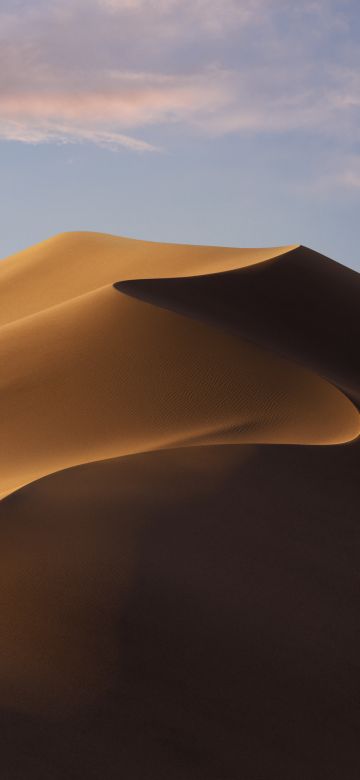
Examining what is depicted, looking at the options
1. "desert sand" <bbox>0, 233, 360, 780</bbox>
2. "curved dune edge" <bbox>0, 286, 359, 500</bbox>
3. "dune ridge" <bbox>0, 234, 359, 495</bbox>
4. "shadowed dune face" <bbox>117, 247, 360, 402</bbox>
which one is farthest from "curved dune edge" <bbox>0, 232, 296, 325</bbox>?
"desert sand" <bbox>0, 233, 360, 780</bbox>

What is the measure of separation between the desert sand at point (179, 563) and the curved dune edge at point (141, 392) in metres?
0.05

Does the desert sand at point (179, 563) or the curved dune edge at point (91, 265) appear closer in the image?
the desert sand at point (179, 563)

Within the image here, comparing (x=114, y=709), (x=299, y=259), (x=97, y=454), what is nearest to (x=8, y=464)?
(x=97, y=454)

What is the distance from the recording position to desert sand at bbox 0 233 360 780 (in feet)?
18.3

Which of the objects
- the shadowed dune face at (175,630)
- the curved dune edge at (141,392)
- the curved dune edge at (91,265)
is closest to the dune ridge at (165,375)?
the curved dune edge at (141,392)

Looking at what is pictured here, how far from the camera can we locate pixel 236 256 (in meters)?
25.7

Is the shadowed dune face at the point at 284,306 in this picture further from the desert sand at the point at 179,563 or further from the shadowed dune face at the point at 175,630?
the shadowed dune face at the point at 175,630

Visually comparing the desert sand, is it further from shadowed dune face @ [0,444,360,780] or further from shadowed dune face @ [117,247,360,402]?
shadowed dune face @ [117,247,360,402]

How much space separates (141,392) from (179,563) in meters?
6.91

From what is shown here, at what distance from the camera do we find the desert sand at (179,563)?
5.57 m

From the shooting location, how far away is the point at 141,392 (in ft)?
46.3

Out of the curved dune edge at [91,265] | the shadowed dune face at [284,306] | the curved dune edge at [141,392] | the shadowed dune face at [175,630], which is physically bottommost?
the shadowed dune face at [175,630]

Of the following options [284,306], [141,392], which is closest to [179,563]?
[141,392]

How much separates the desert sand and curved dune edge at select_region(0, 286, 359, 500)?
0.05 meters
